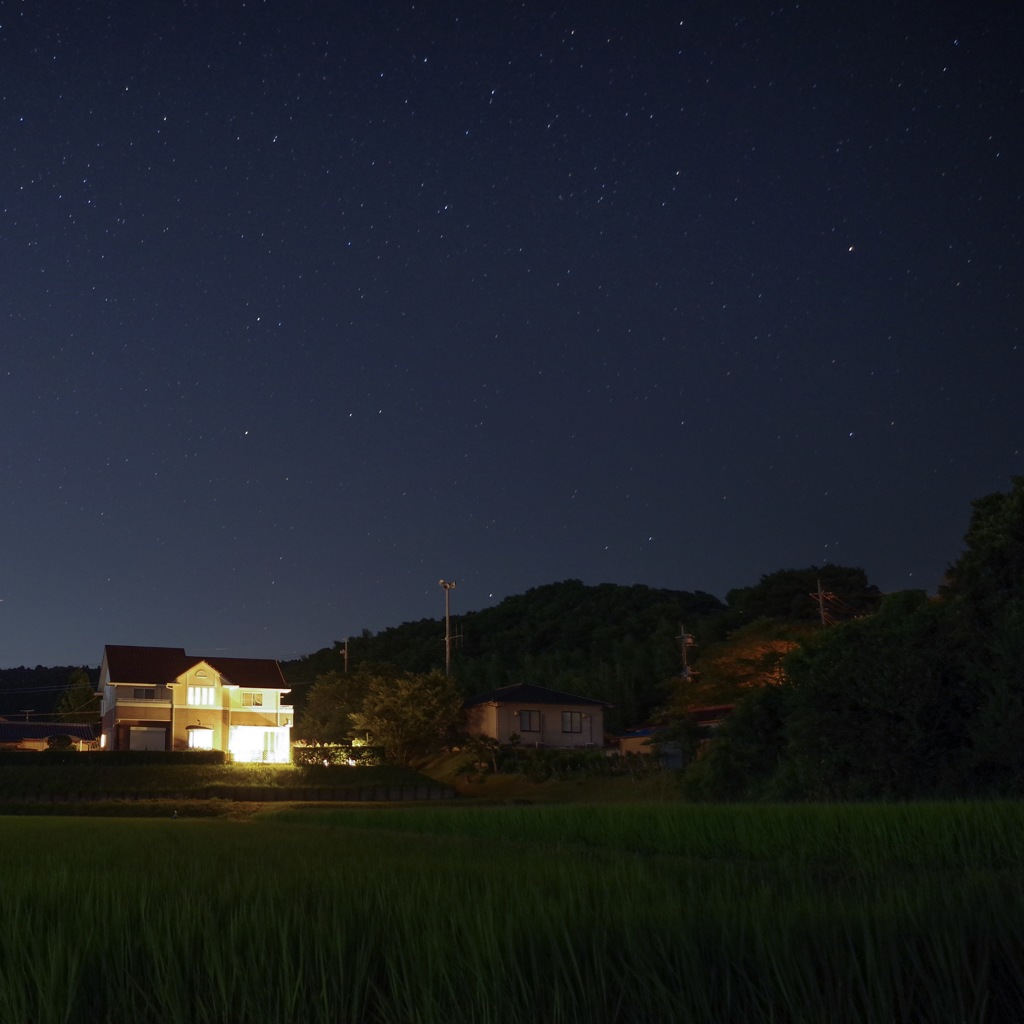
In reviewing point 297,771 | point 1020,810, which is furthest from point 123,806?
point 1020,810

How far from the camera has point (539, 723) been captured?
173 ft

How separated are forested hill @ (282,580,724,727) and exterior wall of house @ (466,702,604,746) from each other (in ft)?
21.5

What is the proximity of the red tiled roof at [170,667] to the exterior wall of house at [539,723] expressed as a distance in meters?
12.8

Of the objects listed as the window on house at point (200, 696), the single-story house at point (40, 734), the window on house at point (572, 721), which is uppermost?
the window on house at point (200, 696)

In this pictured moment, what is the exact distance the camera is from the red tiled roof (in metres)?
52.7

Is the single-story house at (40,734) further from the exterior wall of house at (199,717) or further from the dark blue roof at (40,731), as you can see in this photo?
the exterior wall of house at (199,717)

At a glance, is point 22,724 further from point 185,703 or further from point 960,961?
point 960,961

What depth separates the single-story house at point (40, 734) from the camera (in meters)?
68.3

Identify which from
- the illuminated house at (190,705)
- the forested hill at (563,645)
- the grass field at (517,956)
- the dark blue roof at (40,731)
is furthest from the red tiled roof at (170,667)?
the grass field at (517,956)

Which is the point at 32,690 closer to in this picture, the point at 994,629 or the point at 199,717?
the point at 199,717

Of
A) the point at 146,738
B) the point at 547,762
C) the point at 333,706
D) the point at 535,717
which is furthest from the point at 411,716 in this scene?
the point at 146,738

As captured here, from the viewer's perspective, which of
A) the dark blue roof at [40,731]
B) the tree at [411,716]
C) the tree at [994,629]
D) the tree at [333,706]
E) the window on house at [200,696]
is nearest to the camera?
the tree at [994,629]

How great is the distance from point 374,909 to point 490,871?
1.96 m

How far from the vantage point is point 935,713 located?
1845 cm
